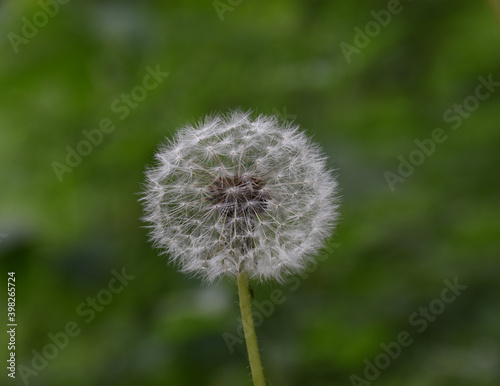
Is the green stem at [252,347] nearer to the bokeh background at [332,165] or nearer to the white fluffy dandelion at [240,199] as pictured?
the white fluffy dandelion at [240,199]

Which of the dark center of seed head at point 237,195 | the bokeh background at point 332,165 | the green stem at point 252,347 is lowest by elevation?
the green stem at point 252,347

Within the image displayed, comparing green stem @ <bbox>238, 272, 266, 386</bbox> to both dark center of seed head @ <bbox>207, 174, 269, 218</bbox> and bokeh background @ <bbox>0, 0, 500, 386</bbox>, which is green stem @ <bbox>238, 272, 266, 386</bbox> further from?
bokeh background @ <bbox>0, 0, 500, 386</bbox>

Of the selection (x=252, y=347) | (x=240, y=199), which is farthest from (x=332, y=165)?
(x=252, y=347)

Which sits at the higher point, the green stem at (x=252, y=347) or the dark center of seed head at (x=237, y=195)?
the dark center of seed head at (x=237, y=195)

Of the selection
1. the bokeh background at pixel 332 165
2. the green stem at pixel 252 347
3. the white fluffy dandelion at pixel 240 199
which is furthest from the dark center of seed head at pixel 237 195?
the bokeh background at pixel 332 165

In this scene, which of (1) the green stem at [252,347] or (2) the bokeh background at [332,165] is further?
(2) the bokeh background at [332,165]

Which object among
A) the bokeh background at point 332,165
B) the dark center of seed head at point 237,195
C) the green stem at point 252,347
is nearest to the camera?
the green stem at point 252,347

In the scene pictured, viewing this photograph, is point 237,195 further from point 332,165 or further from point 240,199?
point 332,165
